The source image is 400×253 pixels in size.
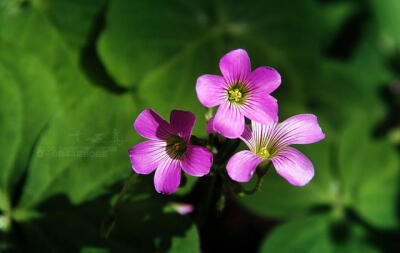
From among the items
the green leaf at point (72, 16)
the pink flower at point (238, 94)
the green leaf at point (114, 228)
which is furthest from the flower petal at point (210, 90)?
the green leaf at point (72, 16)

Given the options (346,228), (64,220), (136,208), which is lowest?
(346,228)

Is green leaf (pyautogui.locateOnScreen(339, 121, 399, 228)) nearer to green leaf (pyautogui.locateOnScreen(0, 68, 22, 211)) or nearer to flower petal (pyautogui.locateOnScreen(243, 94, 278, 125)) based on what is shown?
flower petal (pyautogui.locateOnScreen(243, 94, 278, 125))

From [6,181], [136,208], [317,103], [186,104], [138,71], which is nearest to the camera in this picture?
[136,208]

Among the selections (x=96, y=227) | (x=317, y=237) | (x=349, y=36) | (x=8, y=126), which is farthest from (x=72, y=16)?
(x=349, y=36)

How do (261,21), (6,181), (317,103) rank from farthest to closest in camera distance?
(317,103)
(261,21)
(6,181)

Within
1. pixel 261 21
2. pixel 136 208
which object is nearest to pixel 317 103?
pixel 261 21

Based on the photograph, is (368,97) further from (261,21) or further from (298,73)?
(261,21)

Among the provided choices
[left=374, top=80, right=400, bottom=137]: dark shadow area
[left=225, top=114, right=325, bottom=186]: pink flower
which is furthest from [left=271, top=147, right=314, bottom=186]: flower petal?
[left=374, top=80, right=400, bottom=137]: dark shadow area
